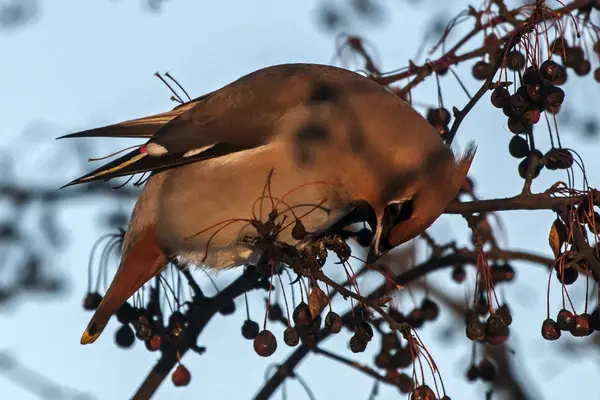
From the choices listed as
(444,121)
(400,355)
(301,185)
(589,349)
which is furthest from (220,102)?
(589,349)

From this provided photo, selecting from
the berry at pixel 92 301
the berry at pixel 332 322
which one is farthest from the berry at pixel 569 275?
the berry at pixel 92 301

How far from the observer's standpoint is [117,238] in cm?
465

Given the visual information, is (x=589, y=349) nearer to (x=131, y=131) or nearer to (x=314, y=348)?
(x=314, y=348)

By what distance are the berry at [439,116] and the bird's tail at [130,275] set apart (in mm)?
1173

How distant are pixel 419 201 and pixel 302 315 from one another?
775 mm

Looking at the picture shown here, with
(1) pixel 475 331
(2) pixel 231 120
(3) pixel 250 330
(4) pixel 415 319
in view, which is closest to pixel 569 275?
(1) pixel 475 331

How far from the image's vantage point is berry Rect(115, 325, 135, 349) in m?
4.31

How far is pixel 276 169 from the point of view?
4.19 m

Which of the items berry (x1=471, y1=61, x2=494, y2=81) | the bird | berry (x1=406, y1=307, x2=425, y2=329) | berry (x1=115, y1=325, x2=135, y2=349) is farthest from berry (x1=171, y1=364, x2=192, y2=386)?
berry (x1=471, y1=61, x2=494, y2=81)

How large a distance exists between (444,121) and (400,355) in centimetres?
91

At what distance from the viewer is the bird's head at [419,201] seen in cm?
405

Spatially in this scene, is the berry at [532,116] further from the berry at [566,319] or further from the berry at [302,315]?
the berry at [302,315]

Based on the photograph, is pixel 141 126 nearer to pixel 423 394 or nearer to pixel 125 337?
pixel 125 337

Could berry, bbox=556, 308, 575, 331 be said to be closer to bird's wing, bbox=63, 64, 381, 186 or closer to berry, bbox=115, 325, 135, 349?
bird's wing, bbox=63, 64, 381, 186
